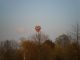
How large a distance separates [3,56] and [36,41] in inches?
69.2

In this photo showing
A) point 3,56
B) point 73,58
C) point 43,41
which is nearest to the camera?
point 73,58

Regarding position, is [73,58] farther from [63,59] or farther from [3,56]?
[3,56]

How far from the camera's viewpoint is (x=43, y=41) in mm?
12562

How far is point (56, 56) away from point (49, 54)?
0.34 metres

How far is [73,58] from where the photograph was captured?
1102 centimetres

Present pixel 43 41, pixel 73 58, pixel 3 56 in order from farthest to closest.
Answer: pixel 43 41 < pixel 3 56 < pixel 73 58

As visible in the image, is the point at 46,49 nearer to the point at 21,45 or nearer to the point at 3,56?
the point at 21,45

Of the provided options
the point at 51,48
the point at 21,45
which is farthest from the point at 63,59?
the point at 21,45

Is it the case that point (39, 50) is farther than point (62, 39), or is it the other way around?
point (62, 39)

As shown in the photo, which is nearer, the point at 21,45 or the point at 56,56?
the point at 56,56

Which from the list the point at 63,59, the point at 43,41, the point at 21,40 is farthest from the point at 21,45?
the point at 63,59

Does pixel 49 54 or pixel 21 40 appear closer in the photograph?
pixel 49 54

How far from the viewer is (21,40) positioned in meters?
12.5

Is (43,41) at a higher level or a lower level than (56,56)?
higher
